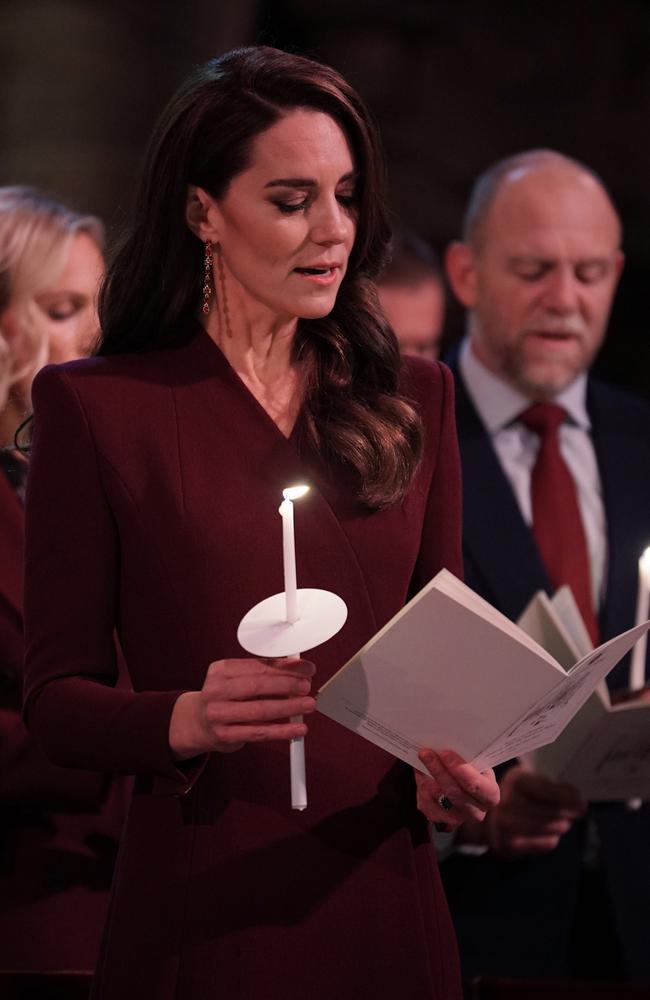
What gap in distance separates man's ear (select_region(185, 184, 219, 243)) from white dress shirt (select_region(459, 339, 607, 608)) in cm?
146

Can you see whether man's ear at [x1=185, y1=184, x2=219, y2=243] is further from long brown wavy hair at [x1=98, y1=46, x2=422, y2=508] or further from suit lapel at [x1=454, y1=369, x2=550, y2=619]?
suit lapel at [x1=454, y1=369, x2=550, y2=619]

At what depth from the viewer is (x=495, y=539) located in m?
3.26

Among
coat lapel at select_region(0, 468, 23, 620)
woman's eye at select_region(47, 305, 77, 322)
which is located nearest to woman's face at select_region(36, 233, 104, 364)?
woman's eye at select_region(47, 305, 77, 322)

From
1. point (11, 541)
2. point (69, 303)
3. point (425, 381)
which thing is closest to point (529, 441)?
point (69, 303)

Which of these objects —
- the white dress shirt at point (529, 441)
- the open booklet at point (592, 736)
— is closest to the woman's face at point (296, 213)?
the open booklet at point (592, 736)

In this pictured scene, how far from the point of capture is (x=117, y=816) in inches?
106

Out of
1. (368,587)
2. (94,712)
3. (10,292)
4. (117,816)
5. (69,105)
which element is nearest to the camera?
(94,712)

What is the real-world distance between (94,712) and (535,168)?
228 centimetres

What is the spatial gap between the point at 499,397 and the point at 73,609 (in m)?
1.83

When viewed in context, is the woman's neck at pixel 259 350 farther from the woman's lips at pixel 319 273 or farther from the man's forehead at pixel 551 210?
the man's forehead at pixel 551 210

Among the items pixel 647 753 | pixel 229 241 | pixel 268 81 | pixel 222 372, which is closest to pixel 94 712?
pixel 222 372

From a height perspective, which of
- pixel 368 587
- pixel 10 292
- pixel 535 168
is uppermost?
pixel 535 168

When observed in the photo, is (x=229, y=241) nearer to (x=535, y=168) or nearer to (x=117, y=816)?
(x=117, y=816)

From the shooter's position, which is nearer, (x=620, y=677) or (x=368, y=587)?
(x=368, y=587)
